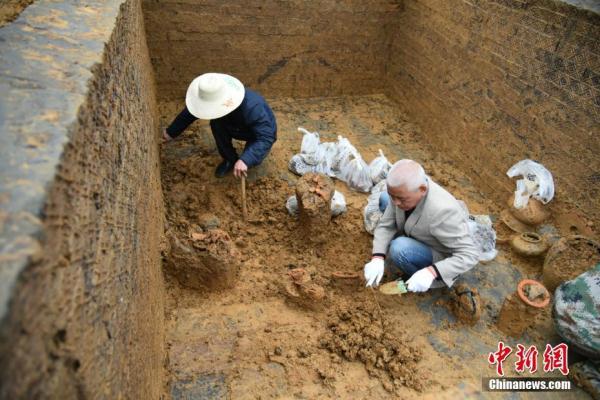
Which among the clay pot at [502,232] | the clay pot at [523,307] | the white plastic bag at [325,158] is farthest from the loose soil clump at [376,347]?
the white plastic bag at [325,158]

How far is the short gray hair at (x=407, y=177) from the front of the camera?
113 inches

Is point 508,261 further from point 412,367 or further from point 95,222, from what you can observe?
point 95,222

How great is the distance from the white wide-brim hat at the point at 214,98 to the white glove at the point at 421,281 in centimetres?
208

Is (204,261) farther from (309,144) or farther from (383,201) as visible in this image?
(309,144)

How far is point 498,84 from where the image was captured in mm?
4395

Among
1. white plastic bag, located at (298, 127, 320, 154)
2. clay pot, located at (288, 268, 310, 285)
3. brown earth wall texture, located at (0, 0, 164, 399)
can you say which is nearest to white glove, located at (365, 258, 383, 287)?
clay pot, located at (288, 268, 310, 285)

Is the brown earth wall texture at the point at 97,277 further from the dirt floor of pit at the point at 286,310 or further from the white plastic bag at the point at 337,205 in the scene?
the white plastic bag at the point at 337,205

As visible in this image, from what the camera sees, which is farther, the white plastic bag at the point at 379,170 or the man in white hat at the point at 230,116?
the white plastic bag at the point at 379,170

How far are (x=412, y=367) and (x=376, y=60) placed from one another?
4.37 meters

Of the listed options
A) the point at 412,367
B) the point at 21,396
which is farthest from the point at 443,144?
the point at 21,396

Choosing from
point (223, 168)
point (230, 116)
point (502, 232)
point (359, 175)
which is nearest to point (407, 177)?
point (359, 175)

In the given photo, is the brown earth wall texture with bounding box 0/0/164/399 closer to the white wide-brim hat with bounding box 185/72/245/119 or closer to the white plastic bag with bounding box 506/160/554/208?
the white wide-brim hat with bounding box 185/72/245/119

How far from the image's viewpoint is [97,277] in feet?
5.56

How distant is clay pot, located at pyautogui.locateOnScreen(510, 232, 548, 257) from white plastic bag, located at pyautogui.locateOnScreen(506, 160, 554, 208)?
33 centimetres
